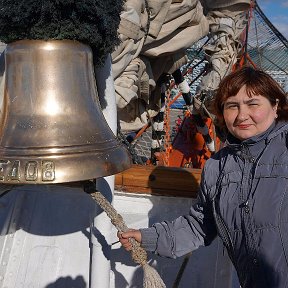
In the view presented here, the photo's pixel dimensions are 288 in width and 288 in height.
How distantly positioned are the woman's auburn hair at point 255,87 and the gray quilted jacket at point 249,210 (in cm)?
6

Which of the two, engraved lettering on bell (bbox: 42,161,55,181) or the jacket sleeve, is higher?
engraved lettering on bell (bbox: 42,161,55,181)

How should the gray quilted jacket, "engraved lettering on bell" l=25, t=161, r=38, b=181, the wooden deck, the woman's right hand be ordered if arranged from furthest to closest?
the wooden deck
the woman's right hand
the gray quilted jacket
"engraved lettering on bell" l=25, t=161, r=38, b=181

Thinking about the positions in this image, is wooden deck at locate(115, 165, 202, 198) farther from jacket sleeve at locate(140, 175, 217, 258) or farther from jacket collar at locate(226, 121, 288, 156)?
jacket collar at locate(226, 121, 288, 156)

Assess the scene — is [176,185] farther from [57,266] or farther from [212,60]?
[212,60]

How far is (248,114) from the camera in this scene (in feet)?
3.78

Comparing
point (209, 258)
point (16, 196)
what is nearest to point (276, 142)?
point (209, 258)

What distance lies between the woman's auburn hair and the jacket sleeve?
0.23m

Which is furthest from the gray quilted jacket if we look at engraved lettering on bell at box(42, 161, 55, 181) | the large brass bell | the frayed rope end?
engraved lettering on bell at box(42, 161, 55, 181)

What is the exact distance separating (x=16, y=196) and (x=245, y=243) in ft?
2.93

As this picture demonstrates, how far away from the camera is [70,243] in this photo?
1.64 meters

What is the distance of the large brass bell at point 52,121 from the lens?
3.04 feet

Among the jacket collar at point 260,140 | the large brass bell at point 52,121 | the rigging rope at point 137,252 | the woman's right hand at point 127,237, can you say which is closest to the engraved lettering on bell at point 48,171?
the large brass bell at point 52,121

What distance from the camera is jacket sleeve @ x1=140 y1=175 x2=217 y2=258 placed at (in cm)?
125

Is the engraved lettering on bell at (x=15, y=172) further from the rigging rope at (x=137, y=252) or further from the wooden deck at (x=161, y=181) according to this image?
the wooden deck at (x=161, y=181)
